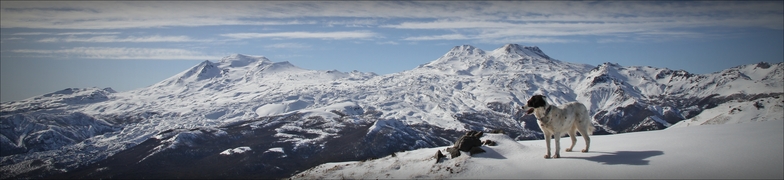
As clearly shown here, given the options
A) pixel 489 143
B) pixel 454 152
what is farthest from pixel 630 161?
pixel 454 152

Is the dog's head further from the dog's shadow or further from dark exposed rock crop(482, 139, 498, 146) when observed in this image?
dark exposed rock crop(482, 139, 498, 146)

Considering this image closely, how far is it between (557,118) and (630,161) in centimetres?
252

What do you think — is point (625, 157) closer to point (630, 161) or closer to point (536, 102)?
point (630, 161)

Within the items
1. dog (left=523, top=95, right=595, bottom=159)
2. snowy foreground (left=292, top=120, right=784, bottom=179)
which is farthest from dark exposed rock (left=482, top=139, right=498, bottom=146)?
dog (left=523, top=95, right=595, bottom=159)

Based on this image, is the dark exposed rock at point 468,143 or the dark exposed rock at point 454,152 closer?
the dark exposed rock at point 454,152

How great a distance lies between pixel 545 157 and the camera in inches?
636

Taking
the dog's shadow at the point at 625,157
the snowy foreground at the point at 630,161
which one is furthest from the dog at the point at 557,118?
the dog's shadow at the point at 625,157

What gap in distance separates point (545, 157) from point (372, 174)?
21.3 feet

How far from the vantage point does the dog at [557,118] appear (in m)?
15.5

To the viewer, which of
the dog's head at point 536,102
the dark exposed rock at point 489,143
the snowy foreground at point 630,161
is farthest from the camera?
the dark exposed rock at point 489,143

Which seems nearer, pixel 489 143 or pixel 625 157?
pixel 625 157

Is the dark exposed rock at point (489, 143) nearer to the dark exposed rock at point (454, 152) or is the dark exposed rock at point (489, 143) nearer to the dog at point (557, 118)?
the dark exposed rock at point (454, 152)

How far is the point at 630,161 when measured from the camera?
48.6 ft

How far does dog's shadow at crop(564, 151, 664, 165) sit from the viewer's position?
14.7 m
